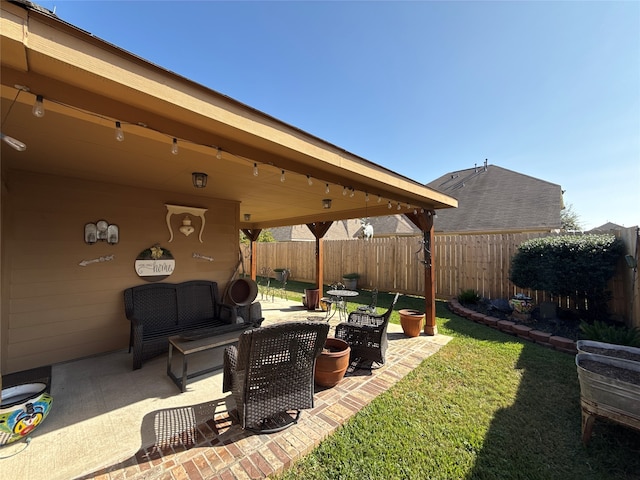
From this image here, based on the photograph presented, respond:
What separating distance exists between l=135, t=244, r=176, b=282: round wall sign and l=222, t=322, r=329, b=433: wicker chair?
2.69 metres

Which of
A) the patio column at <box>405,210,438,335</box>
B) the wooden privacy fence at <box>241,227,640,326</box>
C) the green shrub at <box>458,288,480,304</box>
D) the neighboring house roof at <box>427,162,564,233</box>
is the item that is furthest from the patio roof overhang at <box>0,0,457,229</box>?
the neighboring house roof at <box>427,162,564,233</box>

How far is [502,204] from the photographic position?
34.4 feet

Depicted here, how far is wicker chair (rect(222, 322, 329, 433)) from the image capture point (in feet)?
6.46

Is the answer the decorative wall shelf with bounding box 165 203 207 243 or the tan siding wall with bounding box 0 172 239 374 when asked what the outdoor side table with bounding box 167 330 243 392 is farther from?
the decorative wall shelf with bounding box 165 203 207 243

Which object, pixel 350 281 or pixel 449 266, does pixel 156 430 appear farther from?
pixel 350 281

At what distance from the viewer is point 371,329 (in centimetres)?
330

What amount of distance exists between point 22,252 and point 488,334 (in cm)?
711

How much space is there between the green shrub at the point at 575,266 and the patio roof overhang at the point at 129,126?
10.6 feet

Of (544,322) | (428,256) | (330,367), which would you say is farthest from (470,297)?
(330,367)

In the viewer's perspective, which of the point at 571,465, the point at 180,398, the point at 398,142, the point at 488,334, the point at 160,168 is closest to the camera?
the point at 571,465

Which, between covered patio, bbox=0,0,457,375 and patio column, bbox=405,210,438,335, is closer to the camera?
covered patio, bbox=0,0,457,375

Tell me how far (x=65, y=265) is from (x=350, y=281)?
769 cm

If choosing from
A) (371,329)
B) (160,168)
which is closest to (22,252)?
(160,168)

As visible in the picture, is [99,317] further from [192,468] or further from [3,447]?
[192,468]
